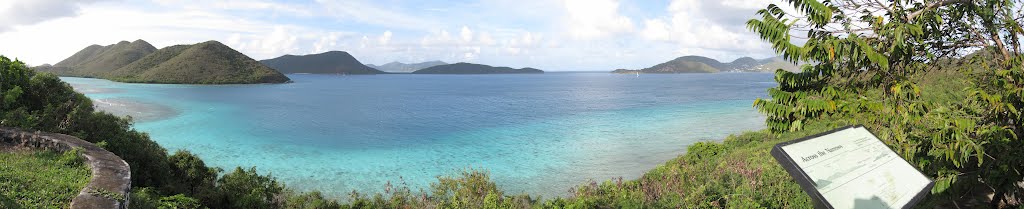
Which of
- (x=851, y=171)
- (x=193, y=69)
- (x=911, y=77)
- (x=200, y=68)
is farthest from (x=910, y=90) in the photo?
(x=200, y=68)

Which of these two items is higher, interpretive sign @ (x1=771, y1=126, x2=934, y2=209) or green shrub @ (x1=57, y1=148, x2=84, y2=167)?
interpretive sign @ (x1=771, y1=126, x2=934, y2=209)

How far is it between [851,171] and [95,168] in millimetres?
15253

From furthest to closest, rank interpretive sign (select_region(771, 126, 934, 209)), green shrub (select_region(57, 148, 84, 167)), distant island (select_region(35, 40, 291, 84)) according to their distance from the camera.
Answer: distant island (select_region(35, 40, 291, 84)) → green shrub (select_region(57, 148, 84, 167)) → interpretive sign (select_region(771, 126, 934, 209))

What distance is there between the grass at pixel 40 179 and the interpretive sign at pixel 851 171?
11.3 m

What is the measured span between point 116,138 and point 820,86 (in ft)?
73.8

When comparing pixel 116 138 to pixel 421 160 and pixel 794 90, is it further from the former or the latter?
→ pixel 794 90

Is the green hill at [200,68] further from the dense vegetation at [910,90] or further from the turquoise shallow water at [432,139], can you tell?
the dense vegetation at [910,90]

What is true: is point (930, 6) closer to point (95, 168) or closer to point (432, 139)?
point (95, 168)

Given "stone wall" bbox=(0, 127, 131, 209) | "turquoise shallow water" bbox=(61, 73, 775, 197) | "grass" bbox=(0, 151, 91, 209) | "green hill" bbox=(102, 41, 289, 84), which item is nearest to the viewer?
"grass" bbox=(0, 151, 91, 209)

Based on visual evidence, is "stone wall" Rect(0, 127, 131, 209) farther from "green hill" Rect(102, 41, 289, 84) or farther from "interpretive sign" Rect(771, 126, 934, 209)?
"green hill" Rect(102, 41, 289, 84)

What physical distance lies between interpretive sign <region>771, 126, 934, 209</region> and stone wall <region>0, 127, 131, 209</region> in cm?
1118

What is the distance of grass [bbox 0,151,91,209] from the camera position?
28.9ft

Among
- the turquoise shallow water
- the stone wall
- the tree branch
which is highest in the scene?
the tree branch

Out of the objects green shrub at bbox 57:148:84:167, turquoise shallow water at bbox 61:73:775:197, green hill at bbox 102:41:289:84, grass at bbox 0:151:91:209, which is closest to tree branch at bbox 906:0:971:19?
grass at bbox 0:151:91:209
